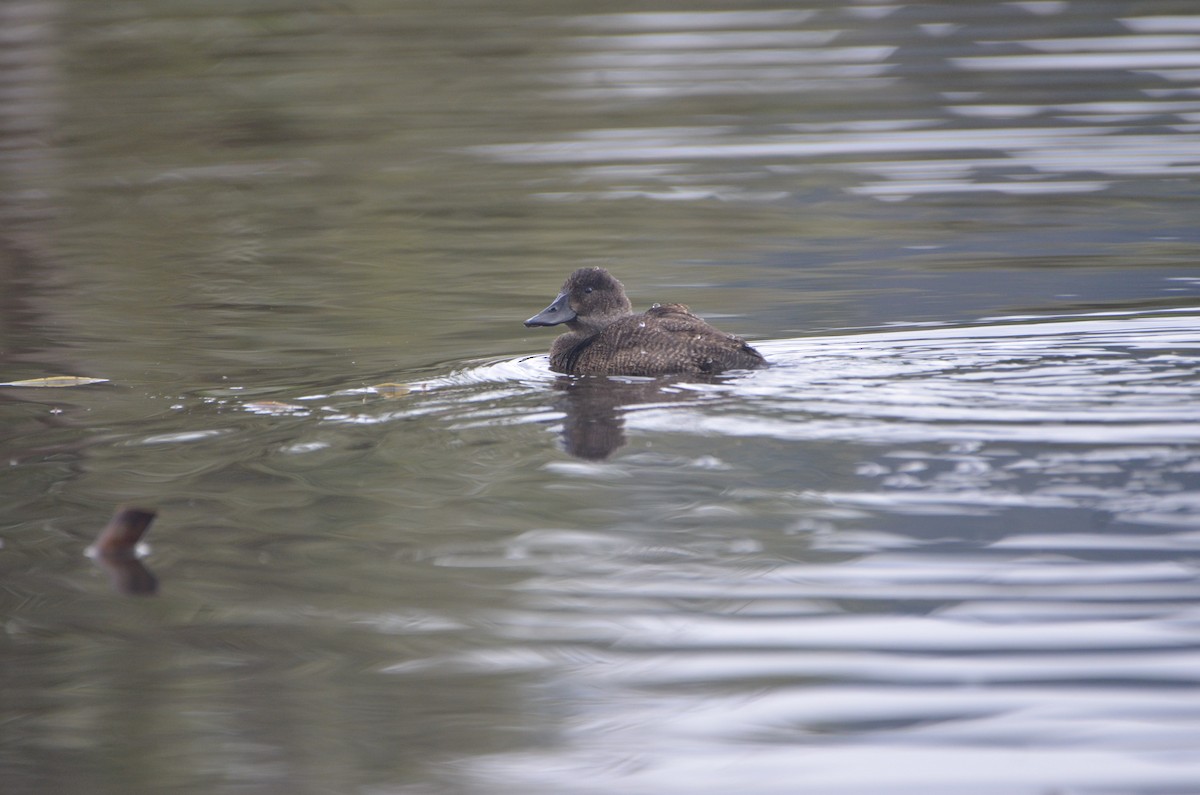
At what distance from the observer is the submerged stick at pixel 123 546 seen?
5.41m

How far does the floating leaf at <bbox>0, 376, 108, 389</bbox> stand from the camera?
8172mm

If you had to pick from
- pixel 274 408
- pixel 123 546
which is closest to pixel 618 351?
pixel 274 408

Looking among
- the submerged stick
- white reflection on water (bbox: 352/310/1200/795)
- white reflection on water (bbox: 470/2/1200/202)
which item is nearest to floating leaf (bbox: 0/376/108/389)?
white reflection on water (bbox: 352/310/1200/795)

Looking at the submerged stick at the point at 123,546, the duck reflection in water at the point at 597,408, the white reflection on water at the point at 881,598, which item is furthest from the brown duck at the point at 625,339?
the submerged stick at the point at 123,546

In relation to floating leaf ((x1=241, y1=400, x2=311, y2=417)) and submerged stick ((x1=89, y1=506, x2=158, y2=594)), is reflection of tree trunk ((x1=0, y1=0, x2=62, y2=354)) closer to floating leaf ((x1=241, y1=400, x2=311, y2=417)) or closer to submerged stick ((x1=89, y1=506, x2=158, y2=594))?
floating leaf ((x1=241, y1=400, x2=311, y2=417))

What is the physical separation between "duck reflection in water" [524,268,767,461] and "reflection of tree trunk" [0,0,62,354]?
3.27m

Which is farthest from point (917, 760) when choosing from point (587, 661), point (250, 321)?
point (250, 321)

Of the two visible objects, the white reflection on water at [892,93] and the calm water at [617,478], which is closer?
the calm water at [617,478]

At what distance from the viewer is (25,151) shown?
16562 millimetres

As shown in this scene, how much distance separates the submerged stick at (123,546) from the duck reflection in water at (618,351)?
193 cm

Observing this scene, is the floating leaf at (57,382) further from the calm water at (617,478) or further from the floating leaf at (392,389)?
the floating leaf at (392,389)

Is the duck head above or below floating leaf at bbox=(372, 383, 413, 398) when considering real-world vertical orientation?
above

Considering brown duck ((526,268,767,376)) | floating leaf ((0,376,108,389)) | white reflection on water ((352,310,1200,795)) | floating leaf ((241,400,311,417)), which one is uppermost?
brown duck ((526,268,767,376))

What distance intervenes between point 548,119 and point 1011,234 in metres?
7.10
